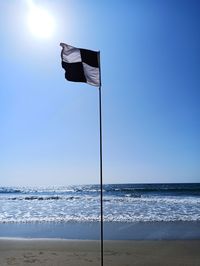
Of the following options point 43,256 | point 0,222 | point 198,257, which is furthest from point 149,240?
point 0,222

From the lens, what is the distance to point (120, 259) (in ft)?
33.4

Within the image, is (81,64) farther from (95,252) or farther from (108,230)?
(108,230)

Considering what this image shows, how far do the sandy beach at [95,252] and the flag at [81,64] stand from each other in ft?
16.2

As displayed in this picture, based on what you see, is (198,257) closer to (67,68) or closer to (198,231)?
(198,231)

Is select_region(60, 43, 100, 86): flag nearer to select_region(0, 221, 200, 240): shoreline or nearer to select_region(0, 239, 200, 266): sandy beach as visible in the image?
select_region(0, 239, 200, 266): sandy beach

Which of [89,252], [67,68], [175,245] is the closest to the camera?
[67,68]

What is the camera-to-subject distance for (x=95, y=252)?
11.2m

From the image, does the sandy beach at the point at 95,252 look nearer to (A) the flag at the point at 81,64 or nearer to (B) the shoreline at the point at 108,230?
(B) the shoreline at the point at 108,230

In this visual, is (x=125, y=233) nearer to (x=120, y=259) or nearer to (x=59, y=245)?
(x=59, y=245)

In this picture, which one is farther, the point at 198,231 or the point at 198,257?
the point at 198,231

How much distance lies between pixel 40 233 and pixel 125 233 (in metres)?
3.62

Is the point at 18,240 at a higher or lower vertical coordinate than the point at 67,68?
lower

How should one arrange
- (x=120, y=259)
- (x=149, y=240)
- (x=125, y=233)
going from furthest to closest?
1. (x=125, y=233)
2. (x=149, y=240)
3. (x=120, y=259)

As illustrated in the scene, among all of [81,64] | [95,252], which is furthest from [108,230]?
A: [81,64]
